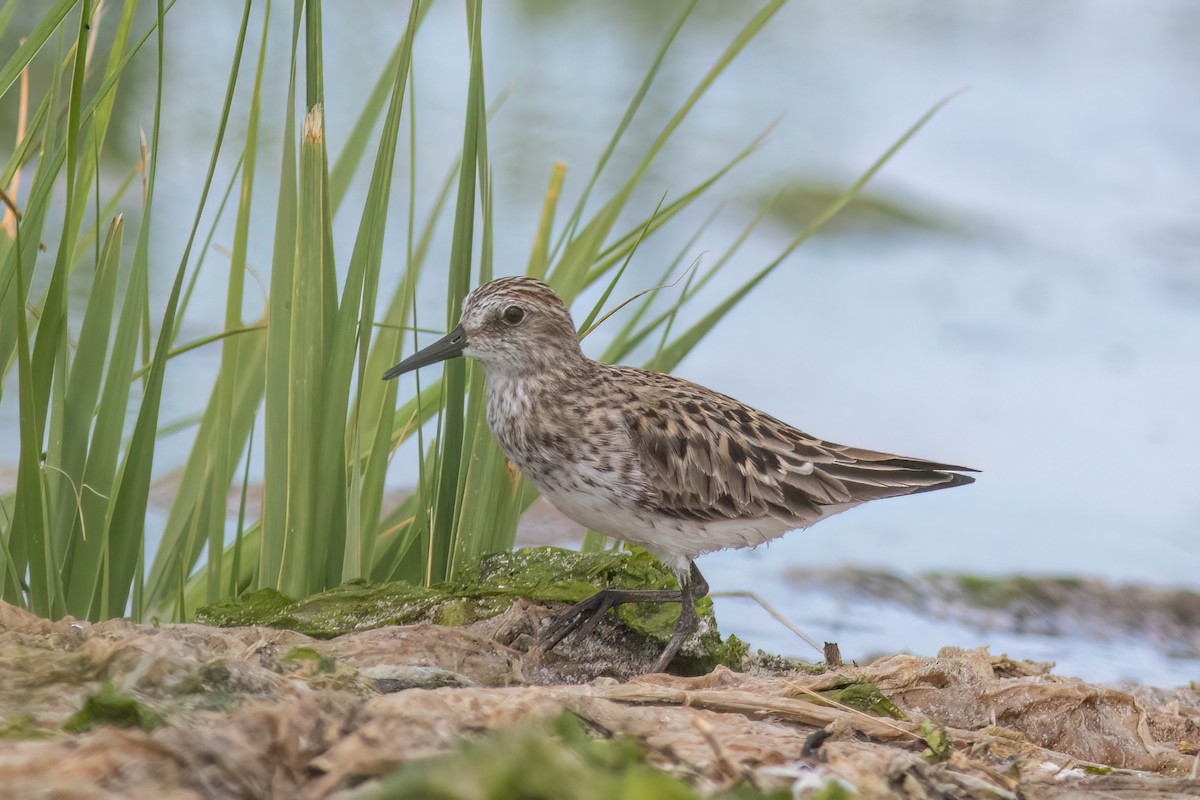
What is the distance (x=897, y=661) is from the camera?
3938mm

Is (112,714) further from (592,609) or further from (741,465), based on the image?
(741,465)

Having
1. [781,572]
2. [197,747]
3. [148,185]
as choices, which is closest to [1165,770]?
[197,747]

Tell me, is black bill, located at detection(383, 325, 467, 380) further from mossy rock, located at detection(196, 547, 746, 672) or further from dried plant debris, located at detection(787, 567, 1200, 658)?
dried plant debris, located at detection(787, 567, 1200, 658)

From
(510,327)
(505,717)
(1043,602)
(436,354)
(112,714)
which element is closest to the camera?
(112,714)

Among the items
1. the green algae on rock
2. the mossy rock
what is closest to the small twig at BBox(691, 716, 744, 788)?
the green algae on rock

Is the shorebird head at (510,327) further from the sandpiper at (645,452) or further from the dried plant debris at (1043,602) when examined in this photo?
the dried plant debris at (1043,602)

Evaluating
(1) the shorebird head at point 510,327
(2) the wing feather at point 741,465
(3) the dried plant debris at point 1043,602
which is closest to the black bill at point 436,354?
(1) the shorebird head at point 510,327

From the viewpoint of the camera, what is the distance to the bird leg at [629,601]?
388 centimetres

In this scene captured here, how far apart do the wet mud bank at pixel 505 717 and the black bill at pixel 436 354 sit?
0.71 m

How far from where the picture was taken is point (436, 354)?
14.5ft

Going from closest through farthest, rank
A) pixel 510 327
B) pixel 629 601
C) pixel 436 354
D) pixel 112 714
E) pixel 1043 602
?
pixel 112 714 → pixel 629 601 → pixel 436 354 → pixel 510 327 → pixel 1043 602

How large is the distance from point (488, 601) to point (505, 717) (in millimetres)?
1434

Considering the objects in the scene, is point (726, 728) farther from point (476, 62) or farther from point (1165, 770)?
point (476, 62)

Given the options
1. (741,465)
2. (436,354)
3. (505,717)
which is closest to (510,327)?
(436,354)
